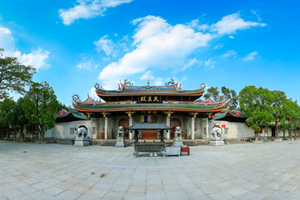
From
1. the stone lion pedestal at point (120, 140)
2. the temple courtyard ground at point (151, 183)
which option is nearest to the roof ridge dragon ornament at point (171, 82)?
the stone lion pedestal at point (120, 140)

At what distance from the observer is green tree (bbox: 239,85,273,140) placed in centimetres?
2183

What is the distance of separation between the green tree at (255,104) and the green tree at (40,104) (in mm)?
28621

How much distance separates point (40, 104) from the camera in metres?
20.3

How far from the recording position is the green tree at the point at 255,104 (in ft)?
71.6

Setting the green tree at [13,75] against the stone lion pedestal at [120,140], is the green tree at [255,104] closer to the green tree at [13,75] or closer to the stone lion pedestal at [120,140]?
the stone lion pedestal at [120,140]

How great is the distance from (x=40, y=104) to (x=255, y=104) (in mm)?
31886

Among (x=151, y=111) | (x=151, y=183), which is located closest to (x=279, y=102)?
(x=151, y=111)

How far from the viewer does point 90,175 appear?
624cm

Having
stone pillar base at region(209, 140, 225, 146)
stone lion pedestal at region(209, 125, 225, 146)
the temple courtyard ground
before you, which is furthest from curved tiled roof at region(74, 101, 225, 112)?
the temple courtyard ground

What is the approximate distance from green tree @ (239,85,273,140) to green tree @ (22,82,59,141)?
28.6m

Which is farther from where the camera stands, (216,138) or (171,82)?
(171,82)

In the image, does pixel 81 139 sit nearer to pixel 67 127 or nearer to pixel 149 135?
pixel 67 127

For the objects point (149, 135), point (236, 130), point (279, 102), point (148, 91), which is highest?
point (148, 91)

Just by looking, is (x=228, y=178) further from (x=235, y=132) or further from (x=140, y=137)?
(x=235, y=132)
